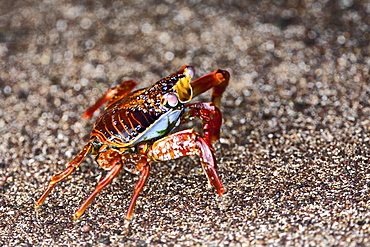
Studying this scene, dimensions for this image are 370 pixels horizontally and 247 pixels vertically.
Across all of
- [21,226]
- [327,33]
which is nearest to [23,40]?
[21,226]

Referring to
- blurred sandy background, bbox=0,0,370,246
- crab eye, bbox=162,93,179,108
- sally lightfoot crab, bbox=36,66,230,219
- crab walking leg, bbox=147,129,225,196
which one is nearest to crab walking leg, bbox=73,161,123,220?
sally lightfoot crab, bbox=36,66,230,219

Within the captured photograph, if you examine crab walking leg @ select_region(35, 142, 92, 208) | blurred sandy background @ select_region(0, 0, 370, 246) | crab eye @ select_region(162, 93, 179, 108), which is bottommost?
blurred sandy background @ select_region(0, 0, 370, 246)

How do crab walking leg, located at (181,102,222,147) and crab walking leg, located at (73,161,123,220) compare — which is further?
crab walking leg, located at (181,102,222,147)

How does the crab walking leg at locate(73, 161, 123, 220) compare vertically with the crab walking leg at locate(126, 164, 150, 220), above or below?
above

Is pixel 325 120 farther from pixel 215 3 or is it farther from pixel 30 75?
pixel 30 75

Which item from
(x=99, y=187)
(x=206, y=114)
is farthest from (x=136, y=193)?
(x=206, y=114)

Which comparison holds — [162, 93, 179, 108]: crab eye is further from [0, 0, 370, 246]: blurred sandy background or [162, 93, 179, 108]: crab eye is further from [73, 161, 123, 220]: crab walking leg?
[0, 0, 370, 246]: blurred sandy background

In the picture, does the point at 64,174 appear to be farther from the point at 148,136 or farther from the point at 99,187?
the point at 148,136
